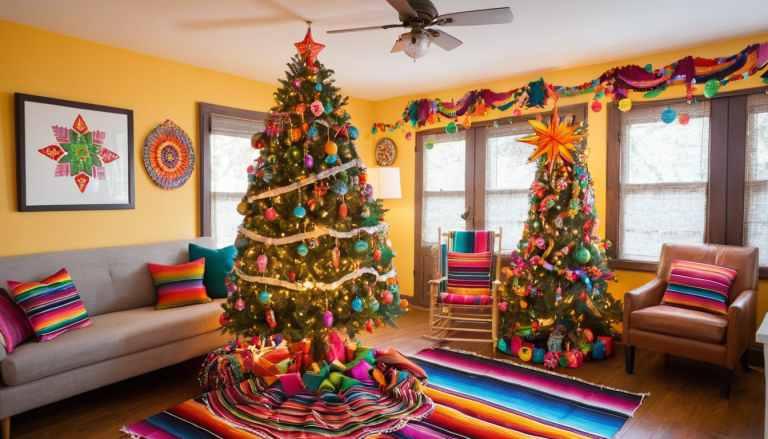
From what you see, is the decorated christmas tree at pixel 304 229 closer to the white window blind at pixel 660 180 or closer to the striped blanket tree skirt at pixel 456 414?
the striped blanket tree skirt at pixel 456 414

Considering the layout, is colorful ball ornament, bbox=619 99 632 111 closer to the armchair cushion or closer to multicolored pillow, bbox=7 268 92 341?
the armchair cushion

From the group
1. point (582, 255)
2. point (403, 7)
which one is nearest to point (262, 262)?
point (403, 7)

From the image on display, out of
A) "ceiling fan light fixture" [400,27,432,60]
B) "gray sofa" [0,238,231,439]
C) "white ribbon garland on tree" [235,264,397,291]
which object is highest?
"ceiling fan light fixture" [400,27,432,60]

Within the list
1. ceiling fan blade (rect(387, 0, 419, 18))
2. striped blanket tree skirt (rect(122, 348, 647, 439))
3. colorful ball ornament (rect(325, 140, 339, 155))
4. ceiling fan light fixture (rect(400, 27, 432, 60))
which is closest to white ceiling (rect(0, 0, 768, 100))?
ceiling fan light fixture (rect(400, 27, 432, 60))

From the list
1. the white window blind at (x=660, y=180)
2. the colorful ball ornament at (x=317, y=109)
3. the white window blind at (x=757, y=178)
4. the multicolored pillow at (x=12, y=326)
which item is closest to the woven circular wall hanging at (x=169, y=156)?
the multicolored pillow at (x=12, y=326)

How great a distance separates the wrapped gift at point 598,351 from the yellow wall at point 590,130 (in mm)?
712

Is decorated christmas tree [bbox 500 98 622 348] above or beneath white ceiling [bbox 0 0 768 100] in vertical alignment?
beneath

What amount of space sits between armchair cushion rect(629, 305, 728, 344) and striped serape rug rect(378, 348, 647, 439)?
518mm

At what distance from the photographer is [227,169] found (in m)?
4.62

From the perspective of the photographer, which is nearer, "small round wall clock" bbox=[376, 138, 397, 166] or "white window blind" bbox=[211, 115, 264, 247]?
"white window blind" bbox=[211, 115, 264, 247]

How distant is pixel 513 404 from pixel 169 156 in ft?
11.2

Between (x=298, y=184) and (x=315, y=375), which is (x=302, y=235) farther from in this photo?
(x=315, y=375)

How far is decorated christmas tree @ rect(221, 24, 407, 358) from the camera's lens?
289 centimetres

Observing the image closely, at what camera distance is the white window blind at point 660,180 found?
3938 mm
